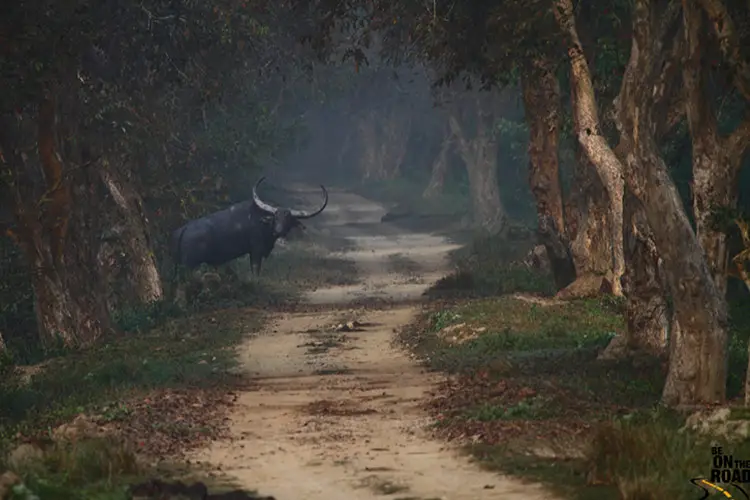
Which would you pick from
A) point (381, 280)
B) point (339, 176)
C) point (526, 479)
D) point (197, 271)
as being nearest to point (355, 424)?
point (526, 479)

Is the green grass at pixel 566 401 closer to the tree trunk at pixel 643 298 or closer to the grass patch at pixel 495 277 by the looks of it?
the tree trunk at pixel 643 298

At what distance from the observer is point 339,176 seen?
328ft

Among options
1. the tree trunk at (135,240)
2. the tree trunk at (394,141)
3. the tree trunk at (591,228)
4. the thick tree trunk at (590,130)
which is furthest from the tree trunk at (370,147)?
the thick tree trunk at (590,130)

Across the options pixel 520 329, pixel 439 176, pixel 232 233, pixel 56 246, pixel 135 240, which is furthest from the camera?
pixel 439 176

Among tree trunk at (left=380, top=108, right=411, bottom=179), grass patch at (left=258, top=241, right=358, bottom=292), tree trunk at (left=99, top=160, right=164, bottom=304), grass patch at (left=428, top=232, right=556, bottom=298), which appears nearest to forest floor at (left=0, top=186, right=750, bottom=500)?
grass patch at (left=428, top=232, right=556, bottom=298)

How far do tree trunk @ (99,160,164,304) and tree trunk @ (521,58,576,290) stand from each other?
8714 millimetres

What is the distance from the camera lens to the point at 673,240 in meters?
15.1

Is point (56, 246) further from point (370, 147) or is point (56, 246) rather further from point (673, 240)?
point (370, 147)

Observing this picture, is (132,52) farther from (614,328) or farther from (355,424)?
(355,424)

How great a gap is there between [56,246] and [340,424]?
11.6 m

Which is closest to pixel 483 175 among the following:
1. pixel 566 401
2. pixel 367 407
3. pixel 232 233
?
pixel 232 233

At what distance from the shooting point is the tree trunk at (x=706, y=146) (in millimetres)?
15305

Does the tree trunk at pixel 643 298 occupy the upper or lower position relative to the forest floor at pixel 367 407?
upper

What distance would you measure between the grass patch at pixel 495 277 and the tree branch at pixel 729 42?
15576mm
